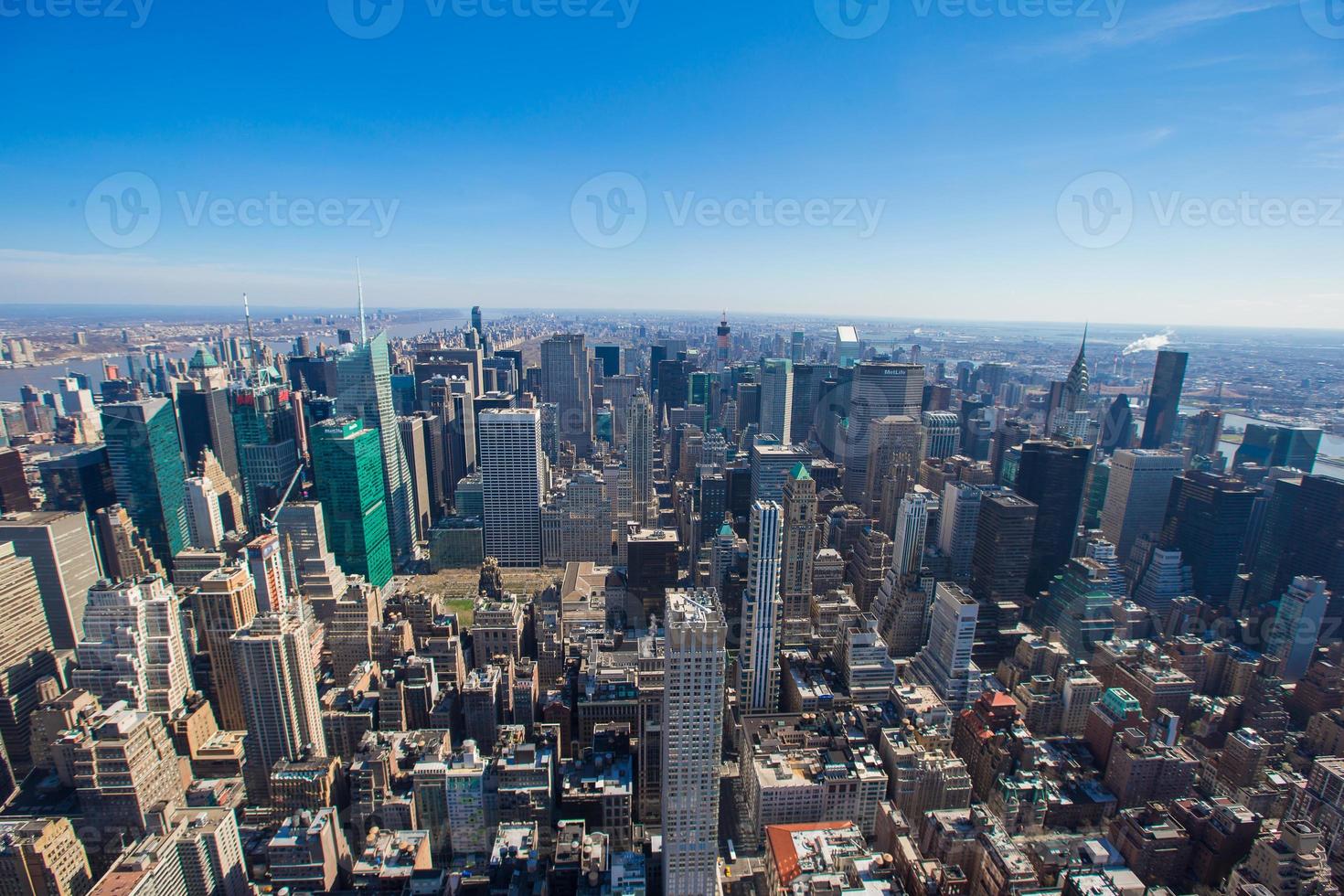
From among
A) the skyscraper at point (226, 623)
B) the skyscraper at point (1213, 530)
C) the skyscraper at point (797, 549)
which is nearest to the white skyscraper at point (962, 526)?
the skyscraper at point (1213, 530)

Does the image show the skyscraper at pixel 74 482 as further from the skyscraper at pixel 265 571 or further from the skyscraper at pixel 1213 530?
the skyscraper at pixel 1213 530

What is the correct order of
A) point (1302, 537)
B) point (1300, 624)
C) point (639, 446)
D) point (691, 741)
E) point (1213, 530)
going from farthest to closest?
point (639, 446) < point (1213, 530) < point (1302, 537) < point (1300, 624) < point (691, 741)

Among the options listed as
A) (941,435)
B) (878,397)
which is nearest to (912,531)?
(941,435)

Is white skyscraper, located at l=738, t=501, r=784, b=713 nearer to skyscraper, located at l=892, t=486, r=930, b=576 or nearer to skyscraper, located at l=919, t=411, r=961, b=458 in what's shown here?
skyscraper, located at l=892, t=486, r=930, b=576

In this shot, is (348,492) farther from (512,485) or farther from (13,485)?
(13,485)

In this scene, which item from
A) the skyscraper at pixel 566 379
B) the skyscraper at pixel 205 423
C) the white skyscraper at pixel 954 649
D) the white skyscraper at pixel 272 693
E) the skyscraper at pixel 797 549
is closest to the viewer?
the white skyscraper at pixel 272 693

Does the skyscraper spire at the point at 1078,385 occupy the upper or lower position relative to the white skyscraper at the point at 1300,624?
upper

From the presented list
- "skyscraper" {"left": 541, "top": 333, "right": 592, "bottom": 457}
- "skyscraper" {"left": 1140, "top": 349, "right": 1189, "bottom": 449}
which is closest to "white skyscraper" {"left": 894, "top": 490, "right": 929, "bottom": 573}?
"skyscraper" {"left": 1140, "top": 349, "right": 1189, "bottom": 449}

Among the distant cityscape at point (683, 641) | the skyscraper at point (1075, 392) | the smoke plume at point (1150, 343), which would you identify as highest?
the smoke plume at point (1150, 343)
